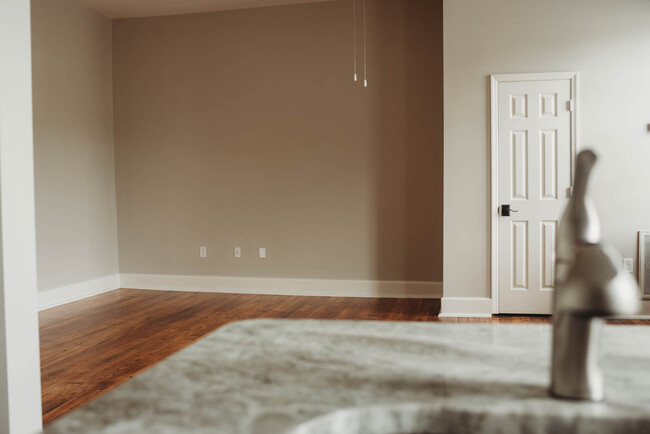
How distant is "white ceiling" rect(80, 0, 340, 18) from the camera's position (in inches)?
232

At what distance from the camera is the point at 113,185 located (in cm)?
649

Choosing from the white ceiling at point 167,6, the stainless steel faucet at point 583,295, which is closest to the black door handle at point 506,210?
the white ceiling at point 167,6

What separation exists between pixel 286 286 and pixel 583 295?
5.50 metres

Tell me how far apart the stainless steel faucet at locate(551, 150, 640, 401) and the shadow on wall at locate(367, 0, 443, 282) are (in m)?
4.96

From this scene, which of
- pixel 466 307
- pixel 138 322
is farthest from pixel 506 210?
pixel 138 322

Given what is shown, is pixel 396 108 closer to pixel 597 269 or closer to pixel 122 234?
pixel 122 234

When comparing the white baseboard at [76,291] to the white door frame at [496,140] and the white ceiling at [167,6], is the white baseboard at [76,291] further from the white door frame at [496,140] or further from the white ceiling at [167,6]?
the white door frame at [496,140]

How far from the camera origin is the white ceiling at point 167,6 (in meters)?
5.89

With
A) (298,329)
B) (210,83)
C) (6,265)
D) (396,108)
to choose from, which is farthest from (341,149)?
(298,329)

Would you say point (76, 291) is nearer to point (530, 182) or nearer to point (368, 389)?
point (530, 182)

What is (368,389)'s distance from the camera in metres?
0.84

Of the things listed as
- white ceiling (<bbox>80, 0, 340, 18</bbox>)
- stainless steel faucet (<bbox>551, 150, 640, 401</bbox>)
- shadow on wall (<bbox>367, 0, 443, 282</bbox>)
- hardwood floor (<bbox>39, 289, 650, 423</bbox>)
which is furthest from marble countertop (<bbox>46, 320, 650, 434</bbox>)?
white ceiling (<bbox>80, 0, 340, 18</bbox>)

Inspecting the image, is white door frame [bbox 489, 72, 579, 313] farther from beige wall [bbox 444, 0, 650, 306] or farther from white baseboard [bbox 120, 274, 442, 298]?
white baseboard [bbox 120, 274, 442, 298]

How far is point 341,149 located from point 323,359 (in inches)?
197
